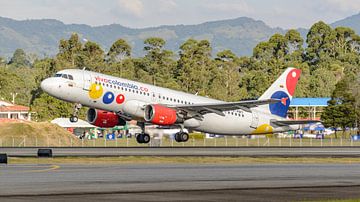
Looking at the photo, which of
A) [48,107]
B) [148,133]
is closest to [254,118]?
[148,133]

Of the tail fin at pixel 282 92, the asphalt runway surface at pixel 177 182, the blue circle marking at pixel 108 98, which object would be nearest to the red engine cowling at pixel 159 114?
the blue circle marking at pixel 108 98

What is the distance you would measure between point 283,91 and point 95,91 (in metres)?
26.4

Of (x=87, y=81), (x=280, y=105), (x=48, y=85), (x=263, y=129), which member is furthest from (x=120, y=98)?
(x=280, y=105)

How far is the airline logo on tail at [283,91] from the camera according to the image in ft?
305

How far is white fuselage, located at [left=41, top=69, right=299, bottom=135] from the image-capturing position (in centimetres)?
7544

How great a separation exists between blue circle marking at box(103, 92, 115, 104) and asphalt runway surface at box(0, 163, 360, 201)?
25.5 metres

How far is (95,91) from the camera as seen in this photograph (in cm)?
7544

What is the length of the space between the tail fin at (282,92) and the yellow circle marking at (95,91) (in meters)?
22.2

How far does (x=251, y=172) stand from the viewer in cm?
4500

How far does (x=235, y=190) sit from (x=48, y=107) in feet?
405

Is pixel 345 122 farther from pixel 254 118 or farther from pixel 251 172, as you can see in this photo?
pixel 251 172

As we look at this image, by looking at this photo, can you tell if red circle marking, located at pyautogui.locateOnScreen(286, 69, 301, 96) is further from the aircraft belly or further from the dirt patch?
the dirt patch

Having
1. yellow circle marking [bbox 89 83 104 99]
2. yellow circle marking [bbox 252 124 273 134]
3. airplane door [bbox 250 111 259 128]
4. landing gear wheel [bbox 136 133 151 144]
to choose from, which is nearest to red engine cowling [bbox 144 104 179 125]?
landing gear wheel [bbox 136 133 151 144]

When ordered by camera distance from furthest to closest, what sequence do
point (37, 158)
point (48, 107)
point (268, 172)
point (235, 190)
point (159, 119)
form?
point (48, 107), point (159, 119), point (37, 158), point (268, 172), point (235, 190)
